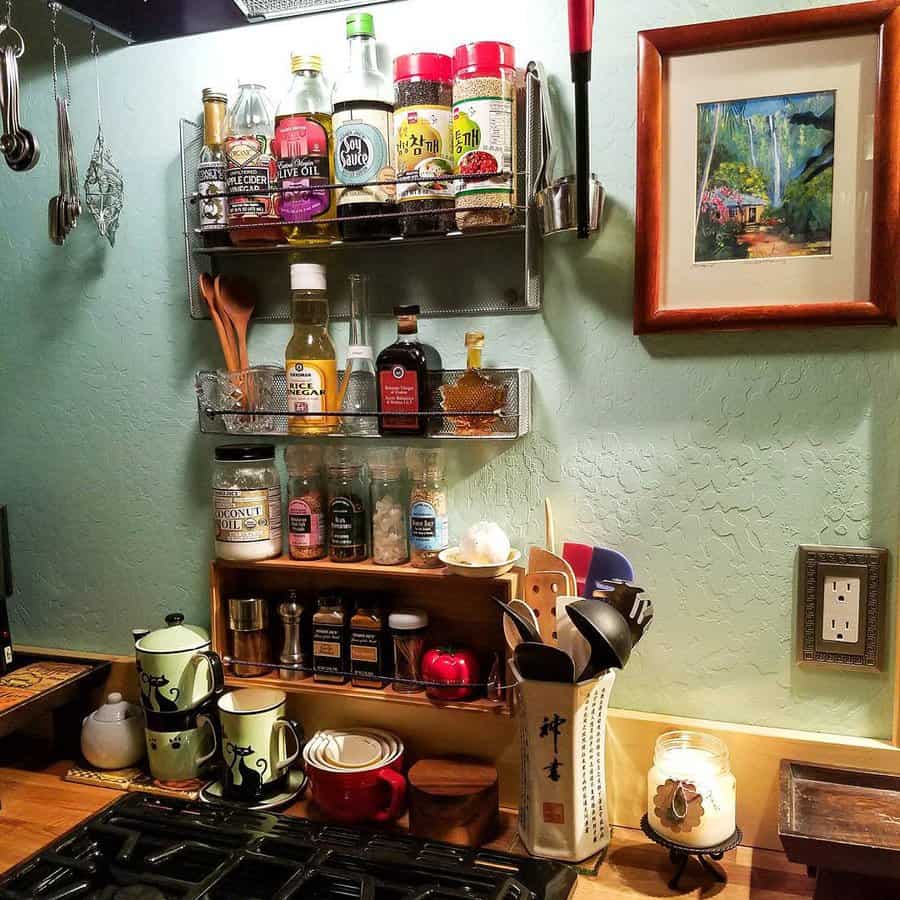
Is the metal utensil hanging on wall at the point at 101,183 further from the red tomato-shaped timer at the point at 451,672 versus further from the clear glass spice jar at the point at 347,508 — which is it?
the red tomato-shaped timer at the point at 451,672

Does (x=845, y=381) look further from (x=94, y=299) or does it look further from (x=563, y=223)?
(x=94, y=299)

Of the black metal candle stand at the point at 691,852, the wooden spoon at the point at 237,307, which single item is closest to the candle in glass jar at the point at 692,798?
the black metal candle stand at the point at 691,852

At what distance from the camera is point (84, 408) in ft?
5.03

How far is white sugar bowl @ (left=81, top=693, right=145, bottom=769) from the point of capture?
140 centimetres

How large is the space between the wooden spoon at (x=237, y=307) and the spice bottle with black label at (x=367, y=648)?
0.45 metres

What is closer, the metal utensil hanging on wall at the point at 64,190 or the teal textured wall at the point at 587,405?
the teal textured wall at the point at 587,405

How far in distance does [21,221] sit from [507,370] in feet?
3.17

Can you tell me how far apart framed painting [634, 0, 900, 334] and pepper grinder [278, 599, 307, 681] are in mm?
687

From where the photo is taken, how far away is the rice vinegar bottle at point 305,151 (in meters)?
1.23

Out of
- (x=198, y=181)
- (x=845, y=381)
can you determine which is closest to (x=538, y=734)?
(x=845, y=381)

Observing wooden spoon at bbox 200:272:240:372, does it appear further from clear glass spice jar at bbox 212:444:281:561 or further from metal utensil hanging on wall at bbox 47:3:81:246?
metal utensil hanging on wall at bbox 47:3:81:246

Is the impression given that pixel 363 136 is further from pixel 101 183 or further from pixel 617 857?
pixel 617 857

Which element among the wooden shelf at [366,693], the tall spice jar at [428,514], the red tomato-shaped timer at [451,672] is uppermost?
the tall spice jar at [428,514]

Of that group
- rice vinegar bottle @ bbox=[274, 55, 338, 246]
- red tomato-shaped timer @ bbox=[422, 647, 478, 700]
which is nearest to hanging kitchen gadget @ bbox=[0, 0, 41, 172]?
rice vinegar bottle @ bbox=[274, 55, 338, 246]
